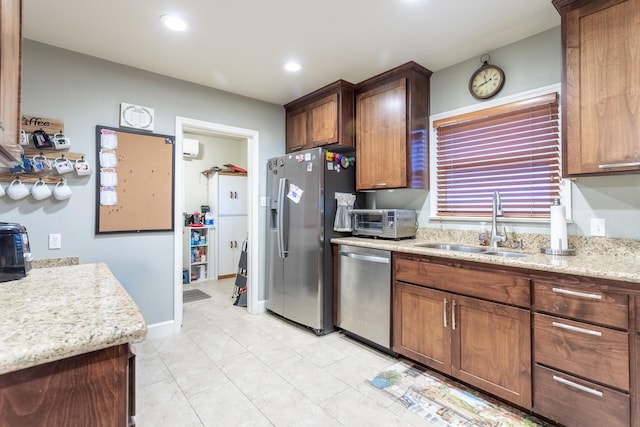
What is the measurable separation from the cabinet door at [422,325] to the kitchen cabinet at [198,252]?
12.1 feet

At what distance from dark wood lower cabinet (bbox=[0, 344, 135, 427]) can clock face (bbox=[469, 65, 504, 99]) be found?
2830mm

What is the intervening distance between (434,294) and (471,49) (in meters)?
1.94

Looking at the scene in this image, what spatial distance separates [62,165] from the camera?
2.40 m

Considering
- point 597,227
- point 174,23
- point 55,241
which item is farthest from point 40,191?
point 597,227

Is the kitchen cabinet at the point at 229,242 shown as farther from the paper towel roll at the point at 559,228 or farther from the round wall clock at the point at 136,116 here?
the paper towel roll at the point at 559,228

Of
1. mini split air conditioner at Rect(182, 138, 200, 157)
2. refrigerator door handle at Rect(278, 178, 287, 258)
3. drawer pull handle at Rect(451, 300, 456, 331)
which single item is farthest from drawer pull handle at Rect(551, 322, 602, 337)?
mini split air conditioner at Rect(182, 138, 200, 157)

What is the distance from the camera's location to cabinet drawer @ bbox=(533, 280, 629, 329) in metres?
1.45

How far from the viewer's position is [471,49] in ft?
8.14

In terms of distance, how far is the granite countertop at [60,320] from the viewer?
2.25ft

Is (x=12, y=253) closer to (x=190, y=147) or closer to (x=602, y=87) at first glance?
(x=602, y=87)

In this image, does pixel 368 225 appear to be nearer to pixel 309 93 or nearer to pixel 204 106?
pixel 309 93

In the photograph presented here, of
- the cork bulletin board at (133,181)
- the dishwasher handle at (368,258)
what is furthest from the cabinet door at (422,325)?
the cork bulletin board at (133,181)

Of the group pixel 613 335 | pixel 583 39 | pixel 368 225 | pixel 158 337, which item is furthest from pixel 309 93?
pixel 613 335

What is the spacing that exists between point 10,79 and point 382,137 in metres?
2.48
